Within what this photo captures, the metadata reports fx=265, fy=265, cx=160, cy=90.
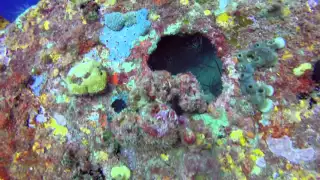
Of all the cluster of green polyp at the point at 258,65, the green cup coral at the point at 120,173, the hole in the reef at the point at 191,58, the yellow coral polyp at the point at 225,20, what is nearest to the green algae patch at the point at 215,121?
the cluster of green polyp at the point at 258,65

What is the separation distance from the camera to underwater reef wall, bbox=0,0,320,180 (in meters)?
3.87

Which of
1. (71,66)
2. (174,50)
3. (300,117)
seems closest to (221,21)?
(174,50)

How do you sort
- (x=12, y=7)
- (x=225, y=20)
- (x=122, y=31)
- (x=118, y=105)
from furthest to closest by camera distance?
(x=12, y=7), (x=122, y=31), (x=225, y=20), (x=118, y=105)

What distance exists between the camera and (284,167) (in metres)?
3.71

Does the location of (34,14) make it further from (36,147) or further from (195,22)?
(195,22)

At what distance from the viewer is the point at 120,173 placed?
4.06m

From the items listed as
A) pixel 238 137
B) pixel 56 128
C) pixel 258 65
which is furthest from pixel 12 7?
pixel 238 137

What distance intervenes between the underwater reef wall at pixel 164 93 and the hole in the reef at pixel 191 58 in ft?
0.06

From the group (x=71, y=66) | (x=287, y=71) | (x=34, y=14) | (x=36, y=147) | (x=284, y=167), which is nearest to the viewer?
(x=284, y=167)

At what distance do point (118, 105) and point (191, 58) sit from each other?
1.67m

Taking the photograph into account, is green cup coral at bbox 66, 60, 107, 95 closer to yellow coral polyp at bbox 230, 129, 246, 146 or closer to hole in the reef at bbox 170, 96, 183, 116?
hole in the reef at bbox 170, 96, 183, 116

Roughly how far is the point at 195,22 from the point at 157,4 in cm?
83

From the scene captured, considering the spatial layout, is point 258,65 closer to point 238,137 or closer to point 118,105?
point 238,137

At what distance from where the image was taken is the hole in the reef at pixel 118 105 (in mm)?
4438
